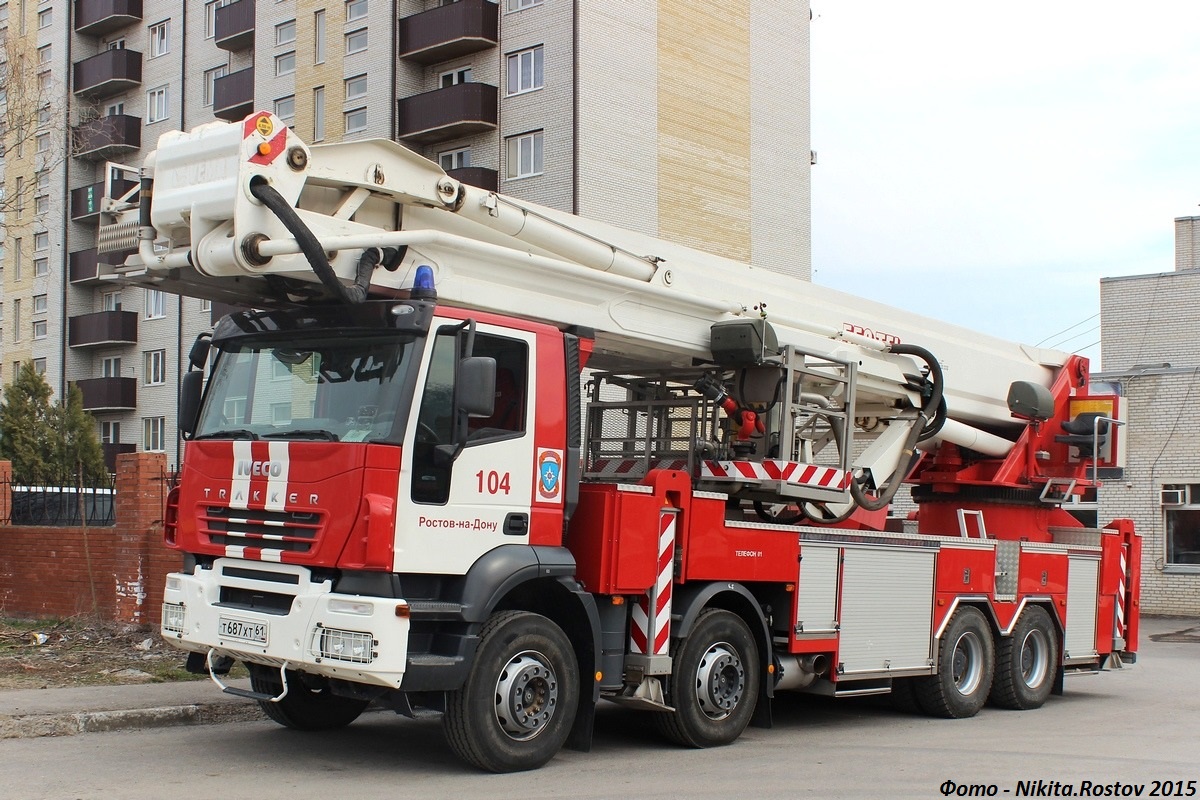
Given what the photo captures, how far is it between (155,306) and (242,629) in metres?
43.1

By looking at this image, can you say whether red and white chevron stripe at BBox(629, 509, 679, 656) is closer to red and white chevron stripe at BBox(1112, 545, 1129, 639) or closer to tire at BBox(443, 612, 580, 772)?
tire at BBox(443, 612, 580, 772)

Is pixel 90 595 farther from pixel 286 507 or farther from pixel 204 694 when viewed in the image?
pixel 286 507

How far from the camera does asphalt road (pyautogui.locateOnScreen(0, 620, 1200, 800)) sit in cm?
773

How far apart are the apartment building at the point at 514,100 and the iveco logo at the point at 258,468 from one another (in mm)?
22407

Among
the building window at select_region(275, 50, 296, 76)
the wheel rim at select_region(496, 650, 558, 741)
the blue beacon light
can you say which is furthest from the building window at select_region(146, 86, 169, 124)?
the wheel rim at select_region(496, 650, 558, 741)

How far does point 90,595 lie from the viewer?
1453 centimetres

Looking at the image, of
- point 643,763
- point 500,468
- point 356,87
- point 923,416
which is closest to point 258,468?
point 500,468

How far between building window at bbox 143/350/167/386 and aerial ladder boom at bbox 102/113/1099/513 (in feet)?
132

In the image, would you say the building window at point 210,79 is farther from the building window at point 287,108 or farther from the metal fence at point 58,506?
the metal fence at point 58,506

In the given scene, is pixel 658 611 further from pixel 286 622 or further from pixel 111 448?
pixel 111 448

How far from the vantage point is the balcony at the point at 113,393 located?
48.5 m

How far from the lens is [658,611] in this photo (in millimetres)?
9055

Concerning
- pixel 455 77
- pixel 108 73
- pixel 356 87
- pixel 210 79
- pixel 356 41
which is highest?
pixel 108 73

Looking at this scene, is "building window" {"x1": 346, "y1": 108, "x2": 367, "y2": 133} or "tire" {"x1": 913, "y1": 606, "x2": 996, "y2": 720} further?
"building window" {"x1": 346, "y1": 108, "x2": 367, "y2": 133}
